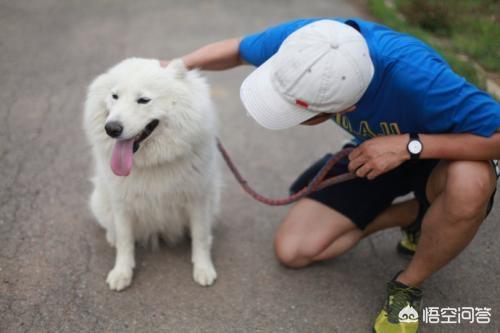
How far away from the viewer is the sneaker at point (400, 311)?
2.10 m

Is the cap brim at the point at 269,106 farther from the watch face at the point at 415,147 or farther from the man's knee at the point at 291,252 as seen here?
the man's knee at the point at 291,252

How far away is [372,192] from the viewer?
2.42m

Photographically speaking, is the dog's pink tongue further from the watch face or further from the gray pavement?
the watch face

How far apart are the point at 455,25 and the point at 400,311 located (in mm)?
4299

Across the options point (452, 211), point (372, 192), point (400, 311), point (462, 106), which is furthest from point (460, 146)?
point (400, 311)

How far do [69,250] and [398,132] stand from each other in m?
1.88

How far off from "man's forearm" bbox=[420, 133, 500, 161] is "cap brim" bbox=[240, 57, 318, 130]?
1.75 feet

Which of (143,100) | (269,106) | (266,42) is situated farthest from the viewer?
(266,42)

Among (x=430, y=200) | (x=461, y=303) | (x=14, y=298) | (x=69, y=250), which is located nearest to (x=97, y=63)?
(x=69, y=250)

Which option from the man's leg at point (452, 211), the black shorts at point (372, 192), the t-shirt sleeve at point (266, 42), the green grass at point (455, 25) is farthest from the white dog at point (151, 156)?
the green grass at point (455, 25)

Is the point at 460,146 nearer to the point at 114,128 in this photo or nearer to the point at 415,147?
the point at 415,147

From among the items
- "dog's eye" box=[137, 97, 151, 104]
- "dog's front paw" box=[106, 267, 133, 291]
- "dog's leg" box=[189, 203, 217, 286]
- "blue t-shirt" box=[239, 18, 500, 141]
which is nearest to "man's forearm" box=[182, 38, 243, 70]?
"dog's eye" box=[137, 97, 151, 104]

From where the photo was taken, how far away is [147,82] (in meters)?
2.05

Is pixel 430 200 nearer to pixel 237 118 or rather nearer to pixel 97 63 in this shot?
pixel 237 118
